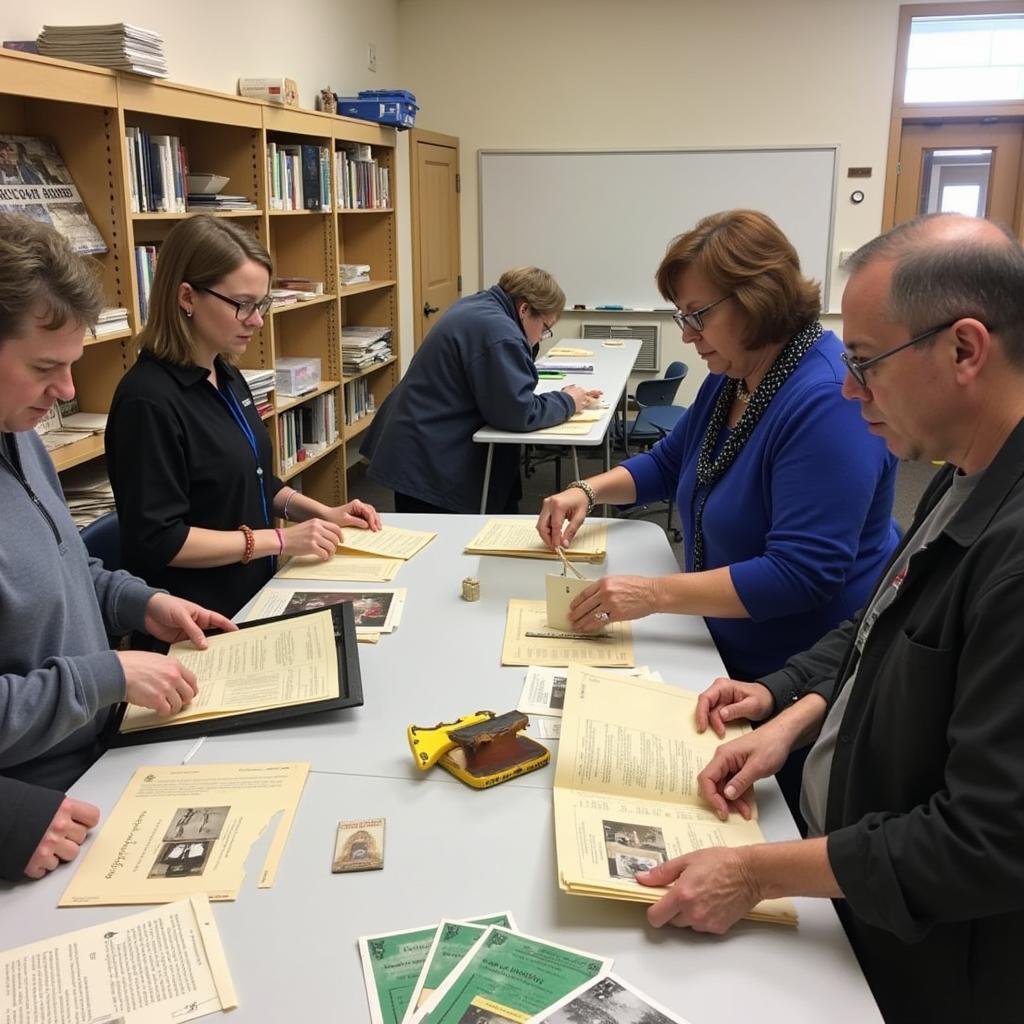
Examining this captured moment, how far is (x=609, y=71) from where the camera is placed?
6.55m

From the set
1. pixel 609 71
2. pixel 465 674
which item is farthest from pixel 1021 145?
pixel 465 674

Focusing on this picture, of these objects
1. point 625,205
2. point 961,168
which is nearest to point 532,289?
point 625,205

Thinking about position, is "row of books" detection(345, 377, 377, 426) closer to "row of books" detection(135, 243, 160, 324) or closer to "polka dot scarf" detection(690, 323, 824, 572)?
"row of books" detection(135, 243, 160, 324)

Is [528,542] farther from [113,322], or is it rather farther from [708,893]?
[113,322]

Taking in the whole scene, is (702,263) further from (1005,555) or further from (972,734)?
(972,734)

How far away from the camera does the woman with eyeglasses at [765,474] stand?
160 centimetres

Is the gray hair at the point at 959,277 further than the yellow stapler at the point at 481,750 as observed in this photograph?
No

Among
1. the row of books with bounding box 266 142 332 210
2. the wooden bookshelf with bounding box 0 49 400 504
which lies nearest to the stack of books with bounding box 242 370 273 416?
the wooden bookshelf with bounding box 0 49 400 504

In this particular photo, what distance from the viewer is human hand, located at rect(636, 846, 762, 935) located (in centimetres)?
98

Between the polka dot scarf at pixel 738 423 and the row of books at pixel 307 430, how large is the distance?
2843mm

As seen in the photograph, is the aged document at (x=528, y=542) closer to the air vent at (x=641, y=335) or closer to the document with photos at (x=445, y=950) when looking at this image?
the document with photos at (x=445, y=950)

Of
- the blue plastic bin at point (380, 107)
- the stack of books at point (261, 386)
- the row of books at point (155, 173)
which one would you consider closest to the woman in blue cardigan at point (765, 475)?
the row of books at point (155, 173)

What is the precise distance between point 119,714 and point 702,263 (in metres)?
1.28

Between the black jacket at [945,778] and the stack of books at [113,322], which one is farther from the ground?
the stack of books at [113,322]
